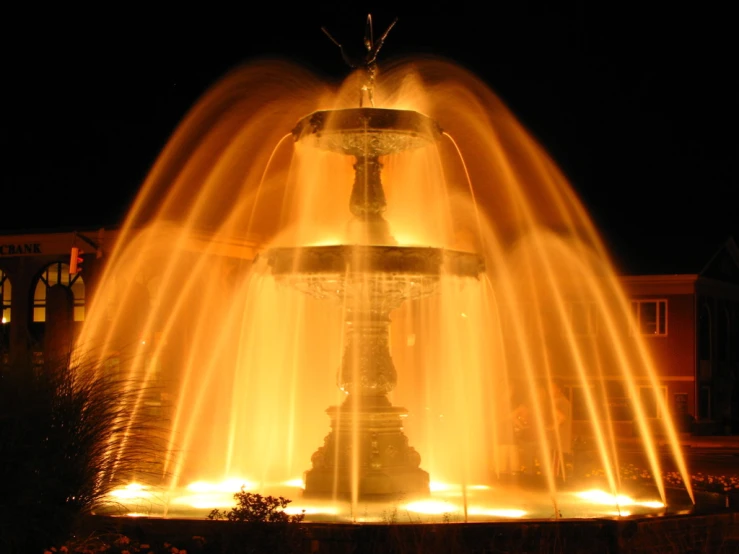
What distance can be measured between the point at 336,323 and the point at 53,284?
87.9ft

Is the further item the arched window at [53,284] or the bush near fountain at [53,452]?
the arched window at [53,284]

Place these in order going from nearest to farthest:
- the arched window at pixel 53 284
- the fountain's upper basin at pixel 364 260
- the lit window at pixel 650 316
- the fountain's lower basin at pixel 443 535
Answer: the fountain's lower basin at pixel 443 535
the fountain's upper basin at pixel 364 260
the lit window at pixel 650 316
the arched window at pixel 53 284

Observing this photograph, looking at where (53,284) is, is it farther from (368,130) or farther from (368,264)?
(368,264)

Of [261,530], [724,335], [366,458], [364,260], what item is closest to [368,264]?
[364,260]

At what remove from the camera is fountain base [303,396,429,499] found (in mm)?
15070

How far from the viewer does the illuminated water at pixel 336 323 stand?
16359 mm

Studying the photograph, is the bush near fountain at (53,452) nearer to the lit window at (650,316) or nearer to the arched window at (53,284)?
the lit window at (650,316)

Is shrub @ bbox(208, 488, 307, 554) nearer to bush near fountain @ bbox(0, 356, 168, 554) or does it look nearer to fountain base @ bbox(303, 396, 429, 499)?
bush near fountain @ bbox(0, 356, 168, 554)

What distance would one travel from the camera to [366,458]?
50.0 ft

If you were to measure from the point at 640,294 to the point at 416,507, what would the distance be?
3912 centimetres

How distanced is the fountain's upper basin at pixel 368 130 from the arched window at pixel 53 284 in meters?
38.8

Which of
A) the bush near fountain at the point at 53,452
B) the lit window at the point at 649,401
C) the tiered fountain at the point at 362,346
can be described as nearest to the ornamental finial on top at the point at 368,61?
the tiered fountain at the point at 362,346

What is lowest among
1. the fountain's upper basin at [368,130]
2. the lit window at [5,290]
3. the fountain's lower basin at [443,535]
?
the fountain's lower basin at [443,535]

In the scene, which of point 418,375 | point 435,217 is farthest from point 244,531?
point 418,375
